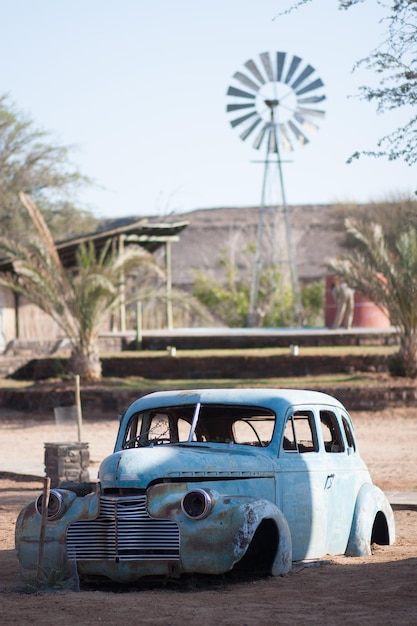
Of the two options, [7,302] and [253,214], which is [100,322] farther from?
[253,214]

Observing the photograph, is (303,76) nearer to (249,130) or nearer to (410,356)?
(249,130)

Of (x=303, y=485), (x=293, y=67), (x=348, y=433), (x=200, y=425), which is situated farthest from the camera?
(x=293, y=67)

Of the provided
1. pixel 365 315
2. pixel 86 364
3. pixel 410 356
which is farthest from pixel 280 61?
pixel 410 356

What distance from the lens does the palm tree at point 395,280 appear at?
78.0 ft

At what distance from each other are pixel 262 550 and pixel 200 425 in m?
1.12

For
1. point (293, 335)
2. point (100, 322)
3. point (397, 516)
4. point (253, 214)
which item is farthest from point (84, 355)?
point (253, 214)

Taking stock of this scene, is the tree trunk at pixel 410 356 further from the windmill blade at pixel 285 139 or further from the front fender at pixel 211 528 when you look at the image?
the front fender at pixel 211 528

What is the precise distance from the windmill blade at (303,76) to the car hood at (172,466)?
28.7m

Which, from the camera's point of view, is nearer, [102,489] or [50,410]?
[102,489]

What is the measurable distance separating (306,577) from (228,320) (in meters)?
38.7

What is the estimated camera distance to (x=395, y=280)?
23984 mm

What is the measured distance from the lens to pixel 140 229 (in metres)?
35.0

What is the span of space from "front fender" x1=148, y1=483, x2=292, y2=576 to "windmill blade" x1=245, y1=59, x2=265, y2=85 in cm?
2967

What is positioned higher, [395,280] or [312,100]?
[312,100]
